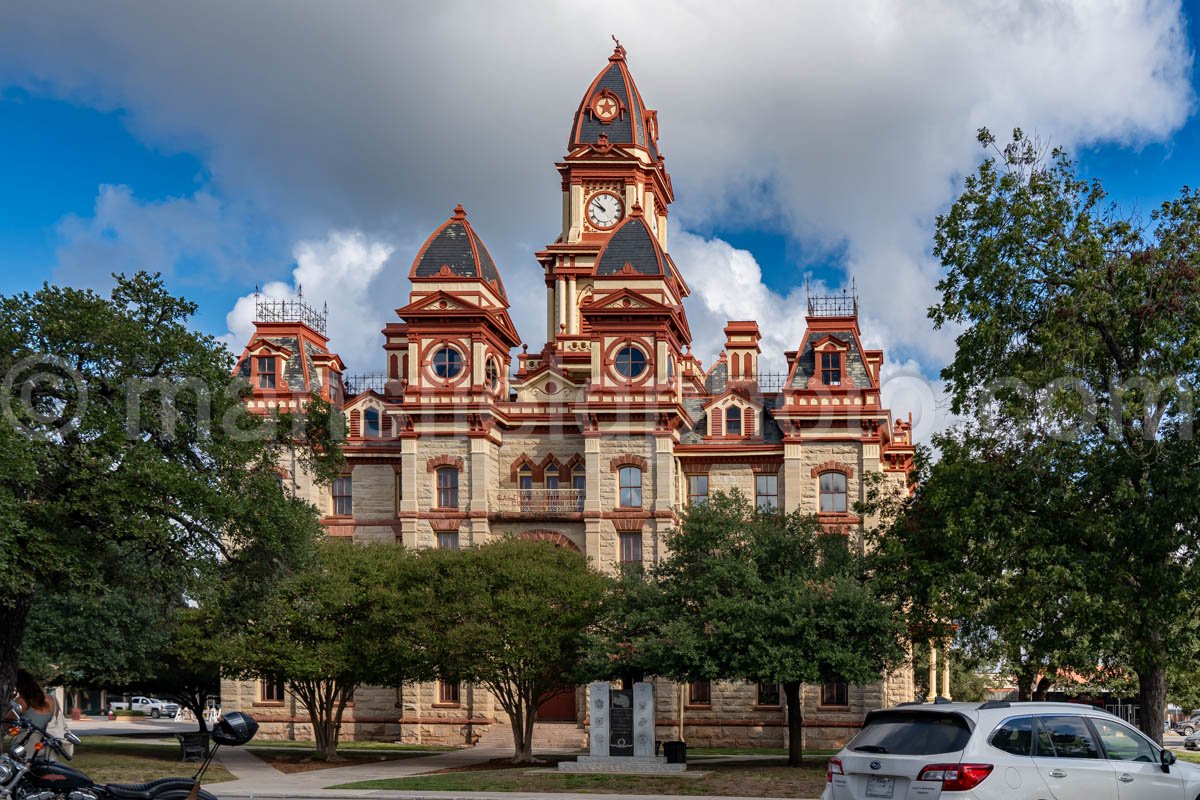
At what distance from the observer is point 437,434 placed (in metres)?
49.1

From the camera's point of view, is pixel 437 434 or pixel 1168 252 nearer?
pixel 1168 252

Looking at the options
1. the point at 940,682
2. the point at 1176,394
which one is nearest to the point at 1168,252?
the point at 1176,394

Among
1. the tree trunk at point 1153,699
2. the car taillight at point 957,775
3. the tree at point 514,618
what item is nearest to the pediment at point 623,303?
the tree at point 514,618

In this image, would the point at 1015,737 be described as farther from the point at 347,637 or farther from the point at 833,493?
the point at 833,493

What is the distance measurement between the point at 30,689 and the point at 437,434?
113 ft

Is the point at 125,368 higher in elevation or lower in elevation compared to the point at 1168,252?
lower

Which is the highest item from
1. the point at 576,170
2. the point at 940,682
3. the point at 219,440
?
the point at 576,170

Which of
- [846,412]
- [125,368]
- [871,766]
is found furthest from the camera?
[846,412]

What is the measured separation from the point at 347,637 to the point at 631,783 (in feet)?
42.8

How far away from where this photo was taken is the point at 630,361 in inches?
1916

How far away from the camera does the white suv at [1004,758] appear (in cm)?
1312

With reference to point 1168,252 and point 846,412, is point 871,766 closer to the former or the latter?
point 1168,252

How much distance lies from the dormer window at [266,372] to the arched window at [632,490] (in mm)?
13870

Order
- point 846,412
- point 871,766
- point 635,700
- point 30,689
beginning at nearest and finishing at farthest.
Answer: point 871,766 → point 30,689 → point 635,700 → point 846,412
